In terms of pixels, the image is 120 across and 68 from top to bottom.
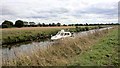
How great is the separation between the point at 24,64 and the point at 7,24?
8006 centimetres

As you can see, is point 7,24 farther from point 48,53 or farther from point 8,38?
point 48,53

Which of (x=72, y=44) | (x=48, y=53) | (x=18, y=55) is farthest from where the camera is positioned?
(x=72, y=44)

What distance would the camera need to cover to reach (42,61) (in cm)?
1112

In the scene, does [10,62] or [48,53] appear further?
[48,53]

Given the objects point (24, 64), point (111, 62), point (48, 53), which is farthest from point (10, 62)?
point (111, 62)

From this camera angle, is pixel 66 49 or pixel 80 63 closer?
pixel 80 63

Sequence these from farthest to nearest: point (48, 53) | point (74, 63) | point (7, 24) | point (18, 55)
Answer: point (7, 24)
point (48, 53)
point (18, 55)
point (74, 63)

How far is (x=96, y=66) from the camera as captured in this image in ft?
34.5

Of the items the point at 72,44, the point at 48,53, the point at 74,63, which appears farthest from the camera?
the point at 72,44

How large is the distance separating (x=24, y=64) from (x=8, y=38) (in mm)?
27699

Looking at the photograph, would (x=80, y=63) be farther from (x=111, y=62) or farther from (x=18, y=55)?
(x=18, y=55)

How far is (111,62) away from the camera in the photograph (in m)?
Answer: 11.4

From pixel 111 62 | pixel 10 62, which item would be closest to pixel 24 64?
pixel 10 62

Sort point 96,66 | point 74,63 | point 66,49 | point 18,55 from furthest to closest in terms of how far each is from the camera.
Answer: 1. point 66,49
2. point 18,55
3. point 74,63
4. point 96,66
